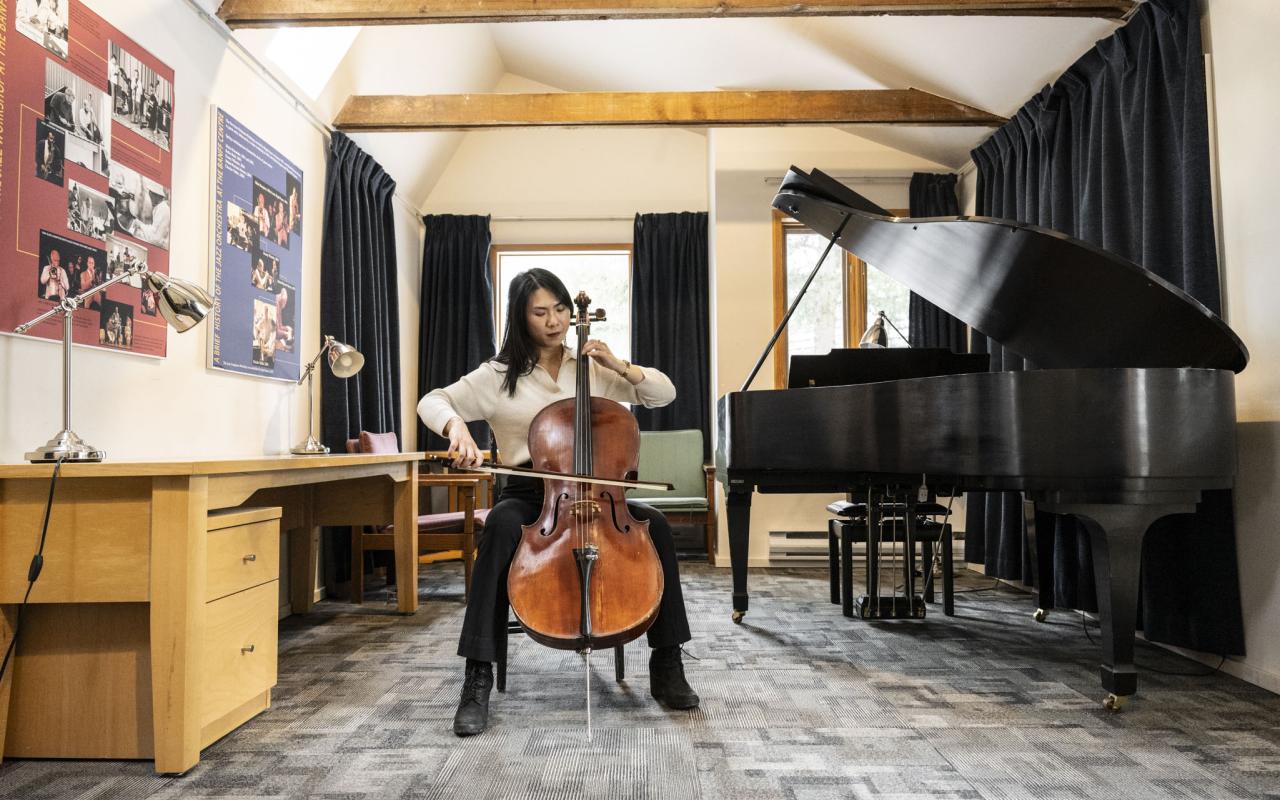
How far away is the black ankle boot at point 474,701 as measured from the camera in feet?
→ 6.19

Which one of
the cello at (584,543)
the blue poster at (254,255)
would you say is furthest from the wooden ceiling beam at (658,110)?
the cello at (584,543)

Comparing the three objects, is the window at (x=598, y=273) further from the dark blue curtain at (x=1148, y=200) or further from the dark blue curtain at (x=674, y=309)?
the dark blue curtain at (x=1148, y=200)

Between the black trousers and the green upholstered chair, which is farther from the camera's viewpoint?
the green upholstered chair

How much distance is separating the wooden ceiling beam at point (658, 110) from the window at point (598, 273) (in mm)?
1835

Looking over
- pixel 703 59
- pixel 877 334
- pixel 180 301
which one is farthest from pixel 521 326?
pixel 703 59

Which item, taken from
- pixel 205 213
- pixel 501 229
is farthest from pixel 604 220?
pixel 205 213

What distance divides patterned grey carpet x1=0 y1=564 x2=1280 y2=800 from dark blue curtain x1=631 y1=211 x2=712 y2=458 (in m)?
2.92

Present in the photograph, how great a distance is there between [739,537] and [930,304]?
244 centimetres

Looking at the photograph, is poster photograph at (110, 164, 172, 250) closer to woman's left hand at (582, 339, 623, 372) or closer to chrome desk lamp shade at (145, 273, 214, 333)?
chrome desk lamp shade at (145, 273, 214, 333)

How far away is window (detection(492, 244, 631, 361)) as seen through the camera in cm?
596

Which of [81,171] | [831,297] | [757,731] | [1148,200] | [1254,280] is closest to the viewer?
[757,731]

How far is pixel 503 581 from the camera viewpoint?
6.43ft

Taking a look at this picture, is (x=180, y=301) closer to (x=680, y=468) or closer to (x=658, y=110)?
(x=658, y=110)

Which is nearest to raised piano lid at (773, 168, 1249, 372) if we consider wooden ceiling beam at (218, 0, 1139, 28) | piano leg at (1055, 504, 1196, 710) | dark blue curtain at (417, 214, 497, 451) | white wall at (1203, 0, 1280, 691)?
white wall at (1203, 0, 1280, 691)
